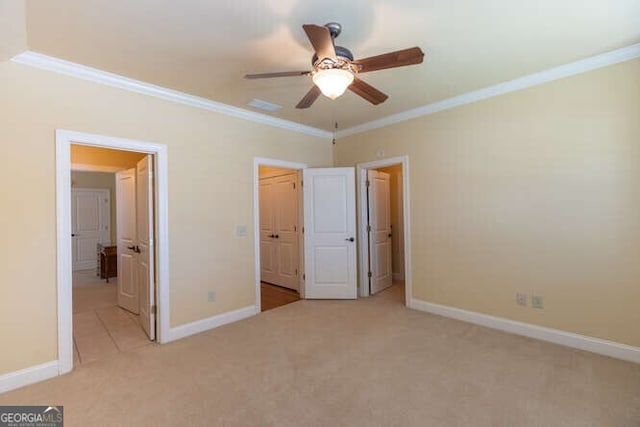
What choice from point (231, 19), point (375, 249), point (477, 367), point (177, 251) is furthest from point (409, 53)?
→ point (375, 249)

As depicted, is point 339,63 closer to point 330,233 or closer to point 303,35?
point 303,35

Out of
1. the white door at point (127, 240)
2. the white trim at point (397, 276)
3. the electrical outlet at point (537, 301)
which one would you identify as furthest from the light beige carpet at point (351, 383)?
the white trim at point (397, 276)

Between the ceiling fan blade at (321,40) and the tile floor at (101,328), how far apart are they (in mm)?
3136

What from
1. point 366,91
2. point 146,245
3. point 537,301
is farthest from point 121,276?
point 537,301

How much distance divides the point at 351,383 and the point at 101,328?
3020mm

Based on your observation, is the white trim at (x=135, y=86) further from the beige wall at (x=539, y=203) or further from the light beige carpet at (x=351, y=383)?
the light beige carpet at (x=351, y=383)

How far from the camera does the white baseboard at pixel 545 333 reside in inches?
101

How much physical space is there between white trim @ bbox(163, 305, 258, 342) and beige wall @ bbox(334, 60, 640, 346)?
222cm

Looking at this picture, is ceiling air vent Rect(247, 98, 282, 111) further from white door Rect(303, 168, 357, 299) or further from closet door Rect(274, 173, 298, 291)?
closet door Rect(274, 173, 298, 291)

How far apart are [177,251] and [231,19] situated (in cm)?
228

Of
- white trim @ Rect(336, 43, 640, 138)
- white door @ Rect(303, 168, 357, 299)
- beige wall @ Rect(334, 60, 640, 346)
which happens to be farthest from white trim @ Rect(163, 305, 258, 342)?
white trim @ Rect(336, 43, 640, 138)

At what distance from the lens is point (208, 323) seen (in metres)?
3.41

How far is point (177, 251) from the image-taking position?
3.21 meters

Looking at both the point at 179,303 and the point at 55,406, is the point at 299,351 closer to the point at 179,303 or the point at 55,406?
the point at 179,303
